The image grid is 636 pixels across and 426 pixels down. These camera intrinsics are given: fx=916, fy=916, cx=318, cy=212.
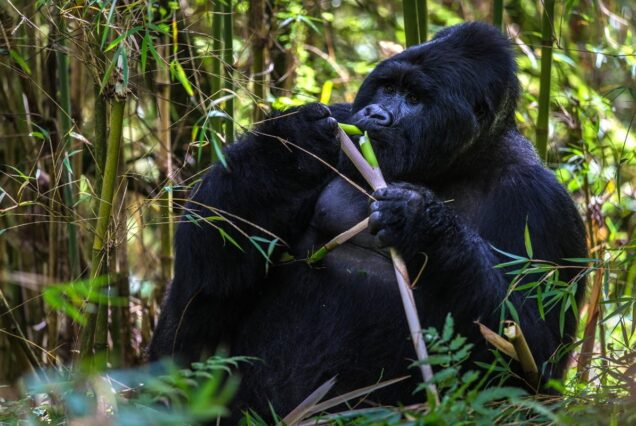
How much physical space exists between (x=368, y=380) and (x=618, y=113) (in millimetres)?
4991

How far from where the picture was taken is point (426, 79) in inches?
144

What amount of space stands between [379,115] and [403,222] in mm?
603

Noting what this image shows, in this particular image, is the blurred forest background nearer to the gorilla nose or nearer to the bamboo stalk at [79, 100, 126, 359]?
the bamboo stalk at [79, 100, 126, 359]

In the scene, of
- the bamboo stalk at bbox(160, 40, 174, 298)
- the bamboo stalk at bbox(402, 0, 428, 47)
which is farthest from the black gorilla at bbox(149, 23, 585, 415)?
the bamboo stalk at bbox(160, 40, 174, 298)

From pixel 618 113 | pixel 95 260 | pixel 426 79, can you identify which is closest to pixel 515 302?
pixel 426 79

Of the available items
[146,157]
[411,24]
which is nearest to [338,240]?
[411,24]

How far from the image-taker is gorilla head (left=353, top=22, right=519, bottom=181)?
11.7 feet

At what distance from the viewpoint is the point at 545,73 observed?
4.30 m

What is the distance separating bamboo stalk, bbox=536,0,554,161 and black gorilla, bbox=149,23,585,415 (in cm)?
37

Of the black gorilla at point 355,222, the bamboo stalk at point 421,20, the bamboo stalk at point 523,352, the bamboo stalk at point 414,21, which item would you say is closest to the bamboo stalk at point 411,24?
the bamboo stalk at point 414,21

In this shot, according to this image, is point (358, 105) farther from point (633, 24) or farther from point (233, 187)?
point (633, 24)

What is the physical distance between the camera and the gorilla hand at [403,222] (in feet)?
10.2

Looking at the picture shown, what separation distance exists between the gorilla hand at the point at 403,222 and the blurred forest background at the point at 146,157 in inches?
21.0

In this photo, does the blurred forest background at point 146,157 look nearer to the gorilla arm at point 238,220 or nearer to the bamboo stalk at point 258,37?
the bamboo stalk at point 258,37
